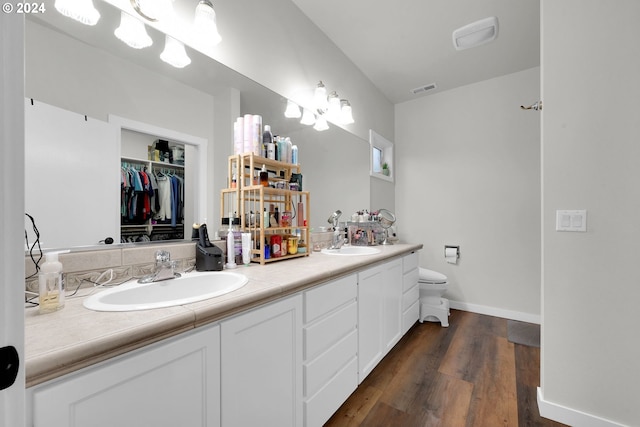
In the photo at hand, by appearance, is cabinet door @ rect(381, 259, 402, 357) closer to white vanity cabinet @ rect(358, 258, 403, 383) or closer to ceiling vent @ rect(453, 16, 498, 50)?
white vanity cabinet @ rect(358, 258, 403, 383)

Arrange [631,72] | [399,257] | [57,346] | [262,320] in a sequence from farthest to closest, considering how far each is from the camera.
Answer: [399,257]
[631,72]
[262,320]
[57,346]

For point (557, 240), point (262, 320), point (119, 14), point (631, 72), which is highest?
point (119, 14)

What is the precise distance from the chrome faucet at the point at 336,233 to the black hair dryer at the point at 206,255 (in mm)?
1123

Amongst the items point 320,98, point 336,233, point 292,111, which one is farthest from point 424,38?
point 336,233

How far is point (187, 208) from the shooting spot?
1.35m

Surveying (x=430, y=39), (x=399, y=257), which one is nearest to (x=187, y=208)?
(x=399, y=257)

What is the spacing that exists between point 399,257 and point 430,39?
6.17 ft

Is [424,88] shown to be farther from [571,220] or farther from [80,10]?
[80,10]

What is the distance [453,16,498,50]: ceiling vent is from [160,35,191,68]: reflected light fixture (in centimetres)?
212

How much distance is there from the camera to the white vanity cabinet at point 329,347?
1219mm

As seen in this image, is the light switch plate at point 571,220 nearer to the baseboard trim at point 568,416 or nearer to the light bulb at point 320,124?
the baseboard trim at point 568,416

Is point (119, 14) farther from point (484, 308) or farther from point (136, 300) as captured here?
point (484, 308)

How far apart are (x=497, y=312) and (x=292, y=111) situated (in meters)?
2.92

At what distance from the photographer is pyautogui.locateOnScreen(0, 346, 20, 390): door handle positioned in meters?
0.35
